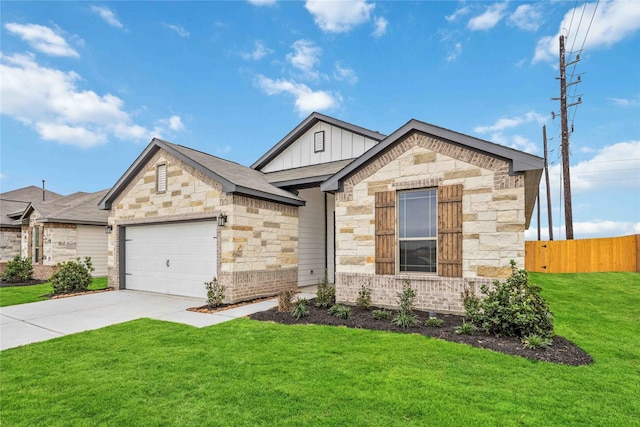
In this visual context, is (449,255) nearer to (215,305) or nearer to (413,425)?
(413,425)

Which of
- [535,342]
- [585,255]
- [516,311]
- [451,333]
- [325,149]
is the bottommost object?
[451,333]

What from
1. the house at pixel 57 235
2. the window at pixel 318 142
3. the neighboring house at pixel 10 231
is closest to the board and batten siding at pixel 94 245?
the house at pixel 57 235

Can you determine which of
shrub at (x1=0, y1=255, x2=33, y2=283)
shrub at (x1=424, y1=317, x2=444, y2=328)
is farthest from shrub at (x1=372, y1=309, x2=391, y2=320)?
shrub at (x1=0, y1=255, x2=33, y2=283)

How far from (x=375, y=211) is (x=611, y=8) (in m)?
11.5

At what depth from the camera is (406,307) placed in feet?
22.7

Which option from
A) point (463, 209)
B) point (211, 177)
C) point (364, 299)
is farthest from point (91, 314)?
point (463, 209)

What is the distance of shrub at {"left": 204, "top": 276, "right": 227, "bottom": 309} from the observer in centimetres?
863

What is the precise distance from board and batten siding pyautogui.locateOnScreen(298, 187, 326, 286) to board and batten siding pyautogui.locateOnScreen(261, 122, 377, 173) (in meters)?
1.53

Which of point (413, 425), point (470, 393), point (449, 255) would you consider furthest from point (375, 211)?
point (413, 425)

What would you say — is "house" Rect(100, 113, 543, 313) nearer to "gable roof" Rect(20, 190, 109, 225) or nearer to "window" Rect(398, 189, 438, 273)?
"window" Rect(398, 189, 438, 273)

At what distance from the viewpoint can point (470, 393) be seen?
373 centimetres

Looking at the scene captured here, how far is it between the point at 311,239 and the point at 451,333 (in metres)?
6.96

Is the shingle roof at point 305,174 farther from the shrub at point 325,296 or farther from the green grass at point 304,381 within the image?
the green grass at point 304,381

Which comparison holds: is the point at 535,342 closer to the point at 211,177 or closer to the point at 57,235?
the point at 211,177
